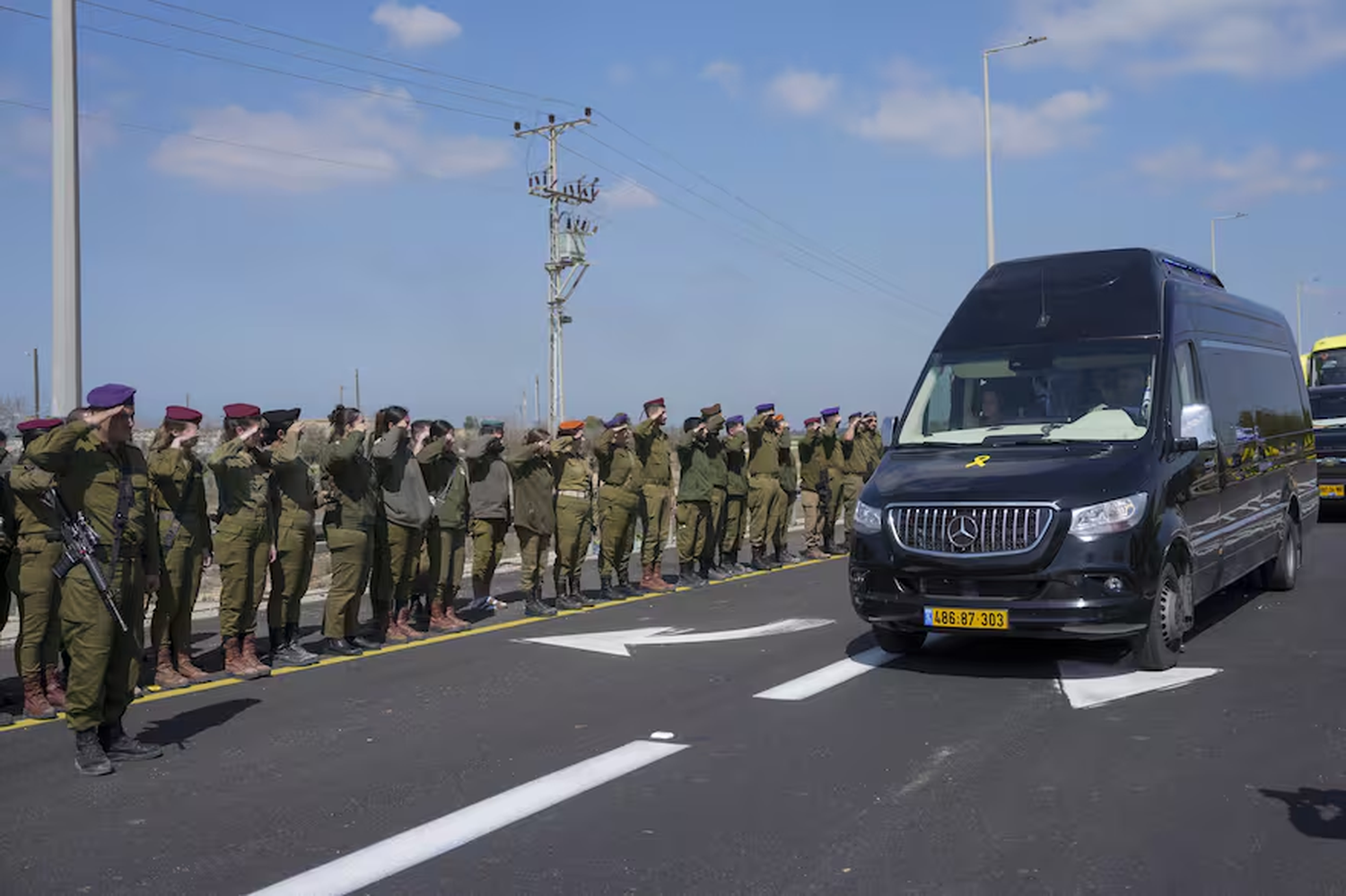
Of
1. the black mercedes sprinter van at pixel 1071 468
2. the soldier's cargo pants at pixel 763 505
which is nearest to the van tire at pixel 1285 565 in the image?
the black mercedes sprinter van at pixel 1071 468

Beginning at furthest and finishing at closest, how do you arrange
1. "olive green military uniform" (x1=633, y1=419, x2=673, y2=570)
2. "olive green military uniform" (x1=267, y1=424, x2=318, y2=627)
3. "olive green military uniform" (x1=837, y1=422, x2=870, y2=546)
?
"olive green military uniform" (x1=837, y1=422, x2=870, y2=546), "olive green military uniform" (x1=633, y1=419, x2=673, y2=570), "olive green military uniform" (x1=267, y1=424, x2=318, y2=627)

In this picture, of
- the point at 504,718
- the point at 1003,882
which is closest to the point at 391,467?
the point at 504,718

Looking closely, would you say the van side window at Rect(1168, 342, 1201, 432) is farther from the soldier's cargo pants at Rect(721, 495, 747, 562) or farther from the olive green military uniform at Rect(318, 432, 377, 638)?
the soldier's cargo pants at Rect(721, 495, 747, 562)

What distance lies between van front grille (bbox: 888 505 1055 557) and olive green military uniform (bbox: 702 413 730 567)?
600 centimetres

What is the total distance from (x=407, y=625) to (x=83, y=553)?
4.41 meters

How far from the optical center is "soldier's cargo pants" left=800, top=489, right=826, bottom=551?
1633 cm

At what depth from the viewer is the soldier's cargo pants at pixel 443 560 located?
10688 mm

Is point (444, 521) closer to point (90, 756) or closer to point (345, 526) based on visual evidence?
point (345, 526)

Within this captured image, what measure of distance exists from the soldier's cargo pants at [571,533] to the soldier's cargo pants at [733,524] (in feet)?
8.74

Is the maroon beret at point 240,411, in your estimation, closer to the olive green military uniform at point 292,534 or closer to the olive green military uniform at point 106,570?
the olive green military uniform at point 292,534

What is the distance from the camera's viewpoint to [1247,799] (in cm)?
525

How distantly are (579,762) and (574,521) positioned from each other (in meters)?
6.02

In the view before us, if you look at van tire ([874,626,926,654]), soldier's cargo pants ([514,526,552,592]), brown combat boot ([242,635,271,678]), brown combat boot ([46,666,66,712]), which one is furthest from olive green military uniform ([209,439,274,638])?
van tire ([874,626,926,654])

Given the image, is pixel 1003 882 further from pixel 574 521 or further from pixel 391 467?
pixel 574 521
